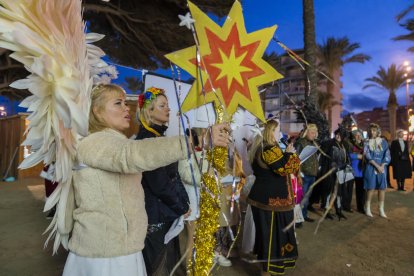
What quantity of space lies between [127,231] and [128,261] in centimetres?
15

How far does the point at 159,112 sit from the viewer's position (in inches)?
97.4

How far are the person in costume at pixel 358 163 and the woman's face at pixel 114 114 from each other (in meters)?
5.91

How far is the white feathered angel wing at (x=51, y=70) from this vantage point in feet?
3.51

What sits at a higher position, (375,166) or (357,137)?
(357,137)

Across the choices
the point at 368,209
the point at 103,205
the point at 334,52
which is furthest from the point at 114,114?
the point at 334,52

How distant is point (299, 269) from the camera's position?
11.7ft

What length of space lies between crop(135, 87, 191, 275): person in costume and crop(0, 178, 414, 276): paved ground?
146cm

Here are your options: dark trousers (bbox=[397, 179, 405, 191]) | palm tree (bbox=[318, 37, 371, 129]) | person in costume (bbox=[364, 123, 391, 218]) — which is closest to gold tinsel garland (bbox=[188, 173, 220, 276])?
person in costume (bbox=[364, 123, 391, 218])

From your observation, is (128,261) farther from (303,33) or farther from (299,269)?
(303,33)

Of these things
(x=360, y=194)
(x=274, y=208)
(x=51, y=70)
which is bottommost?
(x=360, y=194)

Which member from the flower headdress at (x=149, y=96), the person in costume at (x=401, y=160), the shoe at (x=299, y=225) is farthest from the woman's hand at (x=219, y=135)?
the person in costume at (x=401, y=160)

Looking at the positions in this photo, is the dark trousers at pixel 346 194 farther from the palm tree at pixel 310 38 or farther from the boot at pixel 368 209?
the palm tree at pixel 310 38

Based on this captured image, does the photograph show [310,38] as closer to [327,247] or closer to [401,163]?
[327,247]

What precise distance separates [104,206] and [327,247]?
12.9 feet
